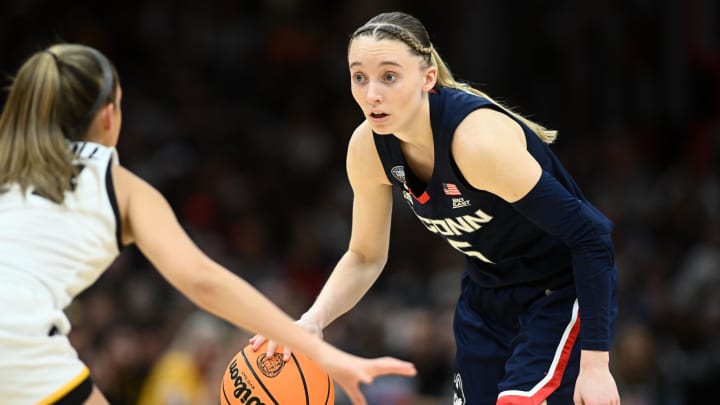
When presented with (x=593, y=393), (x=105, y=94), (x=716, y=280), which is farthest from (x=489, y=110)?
(x=716, y=280)

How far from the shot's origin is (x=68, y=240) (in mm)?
2986

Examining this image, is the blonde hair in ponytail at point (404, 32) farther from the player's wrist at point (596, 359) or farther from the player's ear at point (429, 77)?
the player's wrist at point (596, 359)

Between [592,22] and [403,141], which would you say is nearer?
[403,141]

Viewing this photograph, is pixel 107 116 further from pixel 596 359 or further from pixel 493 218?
pixel 596 359

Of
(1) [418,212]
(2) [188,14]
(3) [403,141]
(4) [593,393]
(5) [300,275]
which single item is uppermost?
(3) [403,141]

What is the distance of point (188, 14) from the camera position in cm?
1161

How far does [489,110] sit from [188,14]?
852 cm

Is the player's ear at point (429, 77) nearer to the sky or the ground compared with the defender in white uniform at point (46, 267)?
nearer to the sky

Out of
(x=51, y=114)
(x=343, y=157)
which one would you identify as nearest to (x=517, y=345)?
(x=51, y=114)

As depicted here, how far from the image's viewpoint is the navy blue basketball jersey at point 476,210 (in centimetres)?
361

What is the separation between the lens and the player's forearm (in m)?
4.02

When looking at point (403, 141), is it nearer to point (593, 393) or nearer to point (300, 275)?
point (593, 393)

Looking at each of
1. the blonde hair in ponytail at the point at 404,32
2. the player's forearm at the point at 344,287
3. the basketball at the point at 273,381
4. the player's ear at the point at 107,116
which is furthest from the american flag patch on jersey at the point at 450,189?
the player's ear at the point at 107,116

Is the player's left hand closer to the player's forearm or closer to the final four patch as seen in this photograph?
the final four patch
